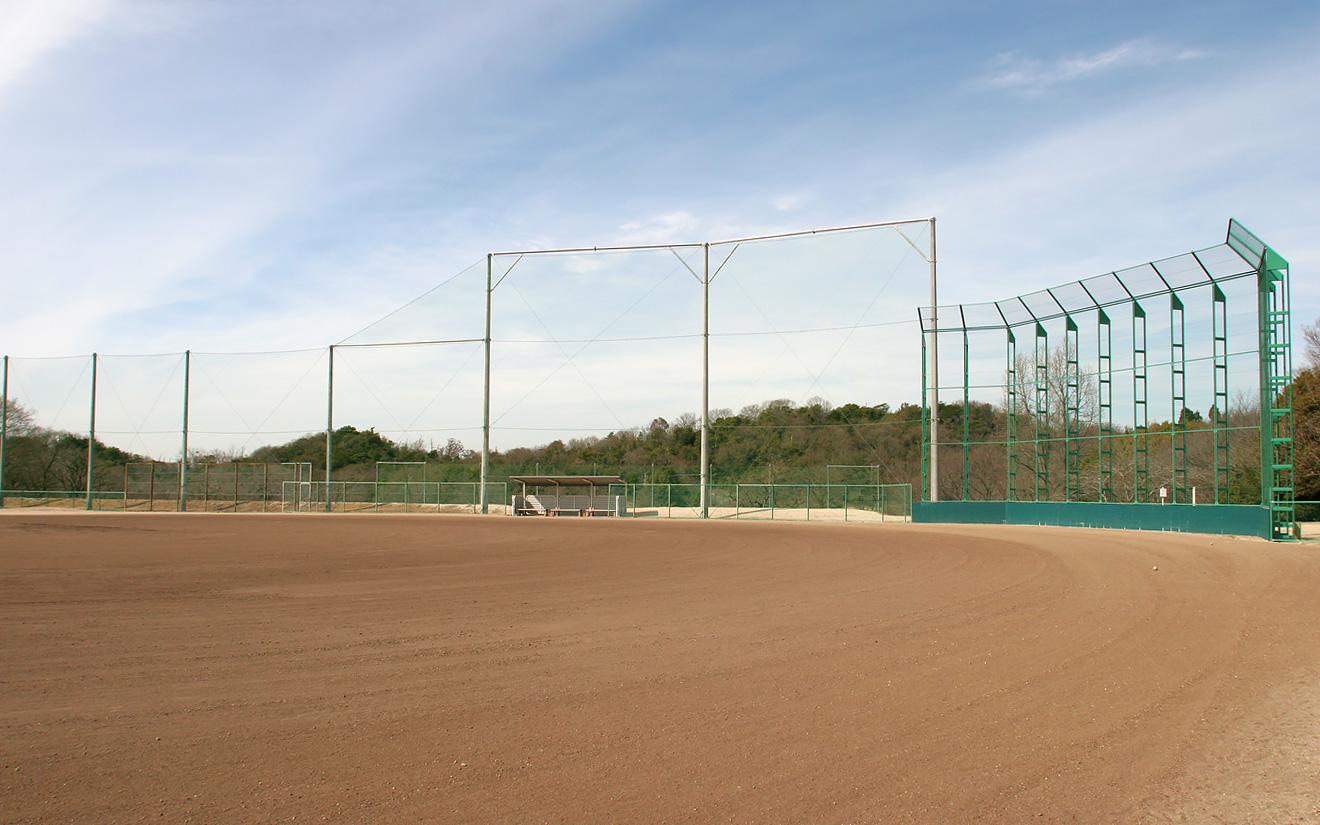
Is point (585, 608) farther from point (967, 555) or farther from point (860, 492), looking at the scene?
point (860, 492)

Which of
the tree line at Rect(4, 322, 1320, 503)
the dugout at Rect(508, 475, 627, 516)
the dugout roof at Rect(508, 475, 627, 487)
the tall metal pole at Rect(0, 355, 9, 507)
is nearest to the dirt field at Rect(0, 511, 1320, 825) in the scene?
the tree line at Rect(4, 322, 1320, 503)

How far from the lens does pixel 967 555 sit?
58.5 feet

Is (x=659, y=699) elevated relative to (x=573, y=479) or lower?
lower

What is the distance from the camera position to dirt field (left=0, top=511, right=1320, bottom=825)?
178 inches

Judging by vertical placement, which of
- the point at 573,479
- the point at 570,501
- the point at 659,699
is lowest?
the point at 570,501

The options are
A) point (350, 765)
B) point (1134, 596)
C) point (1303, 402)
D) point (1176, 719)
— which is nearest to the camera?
point (350, 765)

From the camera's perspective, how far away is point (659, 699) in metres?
6.43

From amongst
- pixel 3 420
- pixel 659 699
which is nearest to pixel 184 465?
pixel 3 420

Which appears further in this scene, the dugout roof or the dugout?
the dugout roof

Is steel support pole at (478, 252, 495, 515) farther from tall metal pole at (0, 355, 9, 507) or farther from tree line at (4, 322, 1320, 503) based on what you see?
tall metal pole at (0, 355, 9, 507)

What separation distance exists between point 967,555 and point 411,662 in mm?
13145

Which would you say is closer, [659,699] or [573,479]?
[659,699]

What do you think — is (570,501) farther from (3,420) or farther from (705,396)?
(3,420)

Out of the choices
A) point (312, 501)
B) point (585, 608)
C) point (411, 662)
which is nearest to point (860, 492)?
point (312, 501)
